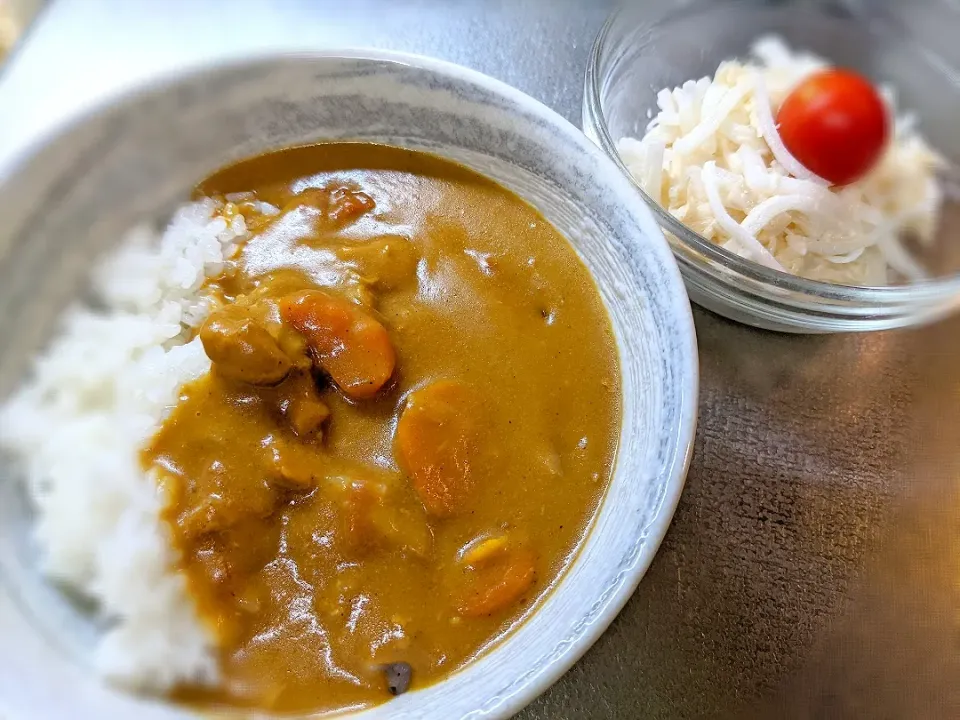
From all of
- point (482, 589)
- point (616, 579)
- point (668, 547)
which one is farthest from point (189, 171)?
point (668, 547)

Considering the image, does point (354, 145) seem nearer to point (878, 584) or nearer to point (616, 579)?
point (616, 579)

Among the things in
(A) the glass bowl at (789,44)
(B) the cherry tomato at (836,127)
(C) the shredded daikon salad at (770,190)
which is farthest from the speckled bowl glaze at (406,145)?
(B) the cherry tomato at (836,127)

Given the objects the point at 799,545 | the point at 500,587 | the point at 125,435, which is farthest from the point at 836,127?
the point at 125,435

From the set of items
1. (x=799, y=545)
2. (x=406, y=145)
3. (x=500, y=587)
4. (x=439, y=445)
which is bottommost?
(x=799, y=545)

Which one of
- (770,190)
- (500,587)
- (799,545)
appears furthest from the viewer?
(770,190)

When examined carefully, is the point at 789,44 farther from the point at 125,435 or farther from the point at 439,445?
the point at 125,435

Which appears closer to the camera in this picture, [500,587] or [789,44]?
[500,587]

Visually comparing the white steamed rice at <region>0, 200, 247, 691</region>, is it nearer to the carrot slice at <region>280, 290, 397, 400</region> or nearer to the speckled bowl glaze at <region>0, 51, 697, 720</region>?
the speckled bowl glaze at <region>0, 51, 697, 720</region>

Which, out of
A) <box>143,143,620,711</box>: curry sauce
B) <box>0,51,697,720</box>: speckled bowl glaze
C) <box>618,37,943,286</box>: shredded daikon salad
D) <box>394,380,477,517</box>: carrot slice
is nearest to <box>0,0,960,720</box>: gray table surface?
<box>0,51,697,720</box>: speckled bowl glaze
